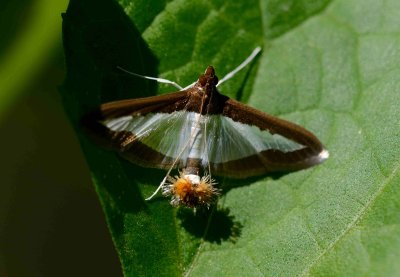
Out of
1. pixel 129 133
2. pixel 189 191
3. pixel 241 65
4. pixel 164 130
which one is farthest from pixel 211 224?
pixel 241 65

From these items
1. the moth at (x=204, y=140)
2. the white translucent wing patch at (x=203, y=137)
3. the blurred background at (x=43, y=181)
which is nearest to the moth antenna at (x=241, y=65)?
the moth at (x=204, y=140)

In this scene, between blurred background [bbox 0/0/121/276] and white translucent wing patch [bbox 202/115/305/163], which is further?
blurred background [bbox 0/0/121/276]

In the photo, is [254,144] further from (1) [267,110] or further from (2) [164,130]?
(2) [164,130]

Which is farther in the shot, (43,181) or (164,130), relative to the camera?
(43,181)

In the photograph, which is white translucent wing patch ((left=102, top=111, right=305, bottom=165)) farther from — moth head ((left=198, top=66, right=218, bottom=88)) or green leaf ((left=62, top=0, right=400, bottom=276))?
moth head ((left=198, top=66, right=218, bottom=88))

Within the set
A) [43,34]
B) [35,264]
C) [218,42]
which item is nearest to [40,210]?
[35,264]

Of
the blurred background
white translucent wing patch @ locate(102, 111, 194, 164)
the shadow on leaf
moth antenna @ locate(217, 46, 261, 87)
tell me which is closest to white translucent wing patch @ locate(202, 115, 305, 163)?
white translucent wing patch @ locate(102, 111, 194, 164)

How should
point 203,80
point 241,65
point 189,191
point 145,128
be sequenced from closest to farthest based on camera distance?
point 189,191, point 203,80, point 145,128, point 241,65
